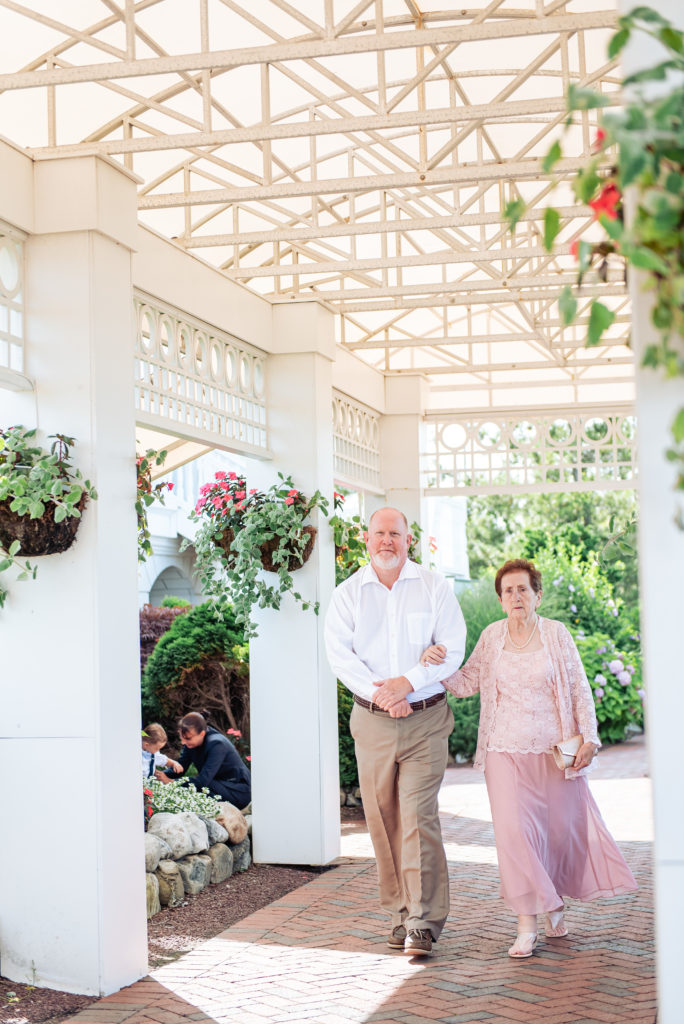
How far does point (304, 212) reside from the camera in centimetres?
874

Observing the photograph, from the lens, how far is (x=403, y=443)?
416 inches

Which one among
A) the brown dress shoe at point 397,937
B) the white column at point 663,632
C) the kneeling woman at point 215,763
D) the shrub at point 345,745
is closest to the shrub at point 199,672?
the shrub at point 345,745

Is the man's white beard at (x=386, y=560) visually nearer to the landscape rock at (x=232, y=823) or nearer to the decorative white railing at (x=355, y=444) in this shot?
the landscape rock at (x=232, y=823)

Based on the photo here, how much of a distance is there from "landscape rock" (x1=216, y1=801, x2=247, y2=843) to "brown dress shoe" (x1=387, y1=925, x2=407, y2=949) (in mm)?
1971

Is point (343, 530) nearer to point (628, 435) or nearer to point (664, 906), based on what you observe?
point (628, 435)

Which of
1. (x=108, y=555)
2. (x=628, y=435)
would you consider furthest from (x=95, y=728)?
(x=628, y=435)

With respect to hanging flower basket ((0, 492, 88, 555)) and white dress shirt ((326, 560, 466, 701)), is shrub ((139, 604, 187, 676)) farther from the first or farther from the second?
hanging flower basket ((0, 492, 88, 555))

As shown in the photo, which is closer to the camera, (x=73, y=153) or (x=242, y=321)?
(x=73, y=153)

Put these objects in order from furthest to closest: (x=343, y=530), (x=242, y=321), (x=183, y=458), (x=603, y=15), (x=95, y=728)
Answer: (x=183, y=458) < (x=343, y=530) < (x=242, y=321) < (x=95, y=728) < (x=603, y=15)

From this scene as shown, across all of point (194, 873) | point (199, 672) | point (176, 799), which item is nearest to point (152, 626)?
point (199, 672)

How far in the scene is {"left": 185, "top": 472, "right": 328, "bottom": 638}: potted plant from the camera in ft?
23.3

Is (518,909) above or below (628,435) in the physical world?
below

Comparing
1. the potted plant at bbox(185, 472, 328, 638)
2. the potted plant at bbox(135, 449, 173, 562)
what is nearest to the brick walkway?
the potted plant at bbox(185, 472, 328, 638)

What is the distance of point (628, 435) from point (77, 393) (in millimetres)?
7712
